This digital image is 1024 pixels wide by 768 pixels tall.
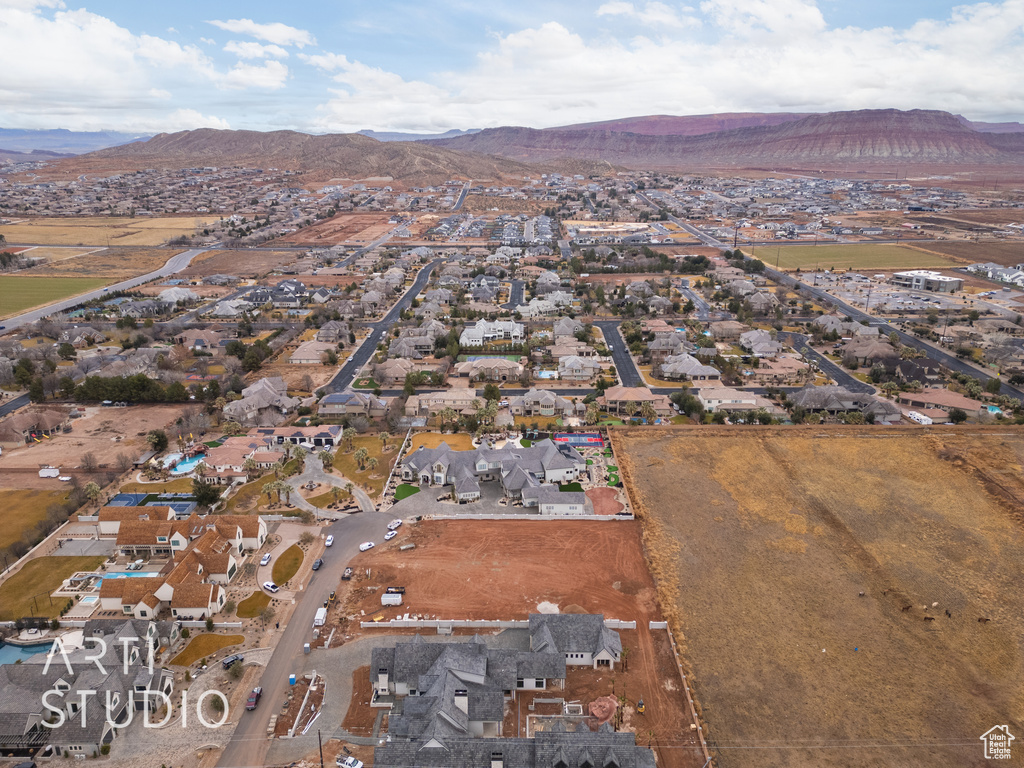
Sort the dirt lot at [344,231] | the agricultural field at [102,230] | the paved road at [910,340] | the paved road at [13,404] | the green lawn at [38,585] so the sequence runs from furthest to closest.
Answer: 1. the dirt lot at [344,231]
2. the agricultural field at [102,230]
3. the paved road at [910,340]
4. the paved road at [13,404]
5. the green lawn at [38,585]

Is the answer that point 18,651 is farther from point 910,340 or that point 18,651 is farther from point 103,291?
point 910,340

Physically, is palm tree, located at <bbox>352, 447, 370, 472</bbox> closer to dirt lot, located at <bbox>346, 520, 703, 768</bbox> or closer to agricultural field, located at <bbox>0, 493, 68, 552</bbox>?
dirt lot, located at <bbox>346, 520, 703, 768</bbox>

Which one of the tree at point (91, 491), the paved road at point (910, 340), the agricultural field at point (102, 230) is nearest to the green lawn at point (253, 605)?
the tree at point (91, 491)

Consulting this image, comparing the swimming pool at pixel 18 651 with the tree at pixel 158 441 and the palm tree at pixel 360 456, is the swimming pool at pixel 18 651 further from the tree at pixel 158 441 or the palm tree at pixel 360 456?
the palm tree at pixel 360 456

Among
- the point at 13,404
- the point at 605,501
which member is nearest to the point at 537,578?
the point at 605,501

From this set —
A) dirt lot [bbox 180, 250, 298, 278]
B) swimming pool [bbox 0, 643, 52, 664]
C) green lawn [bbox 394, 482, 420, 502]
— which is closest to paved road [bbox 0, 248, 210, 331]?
dirt lot [bbox 180, 250, 298, 278]

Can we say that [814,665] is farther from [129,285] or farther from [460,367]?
[129,285]
